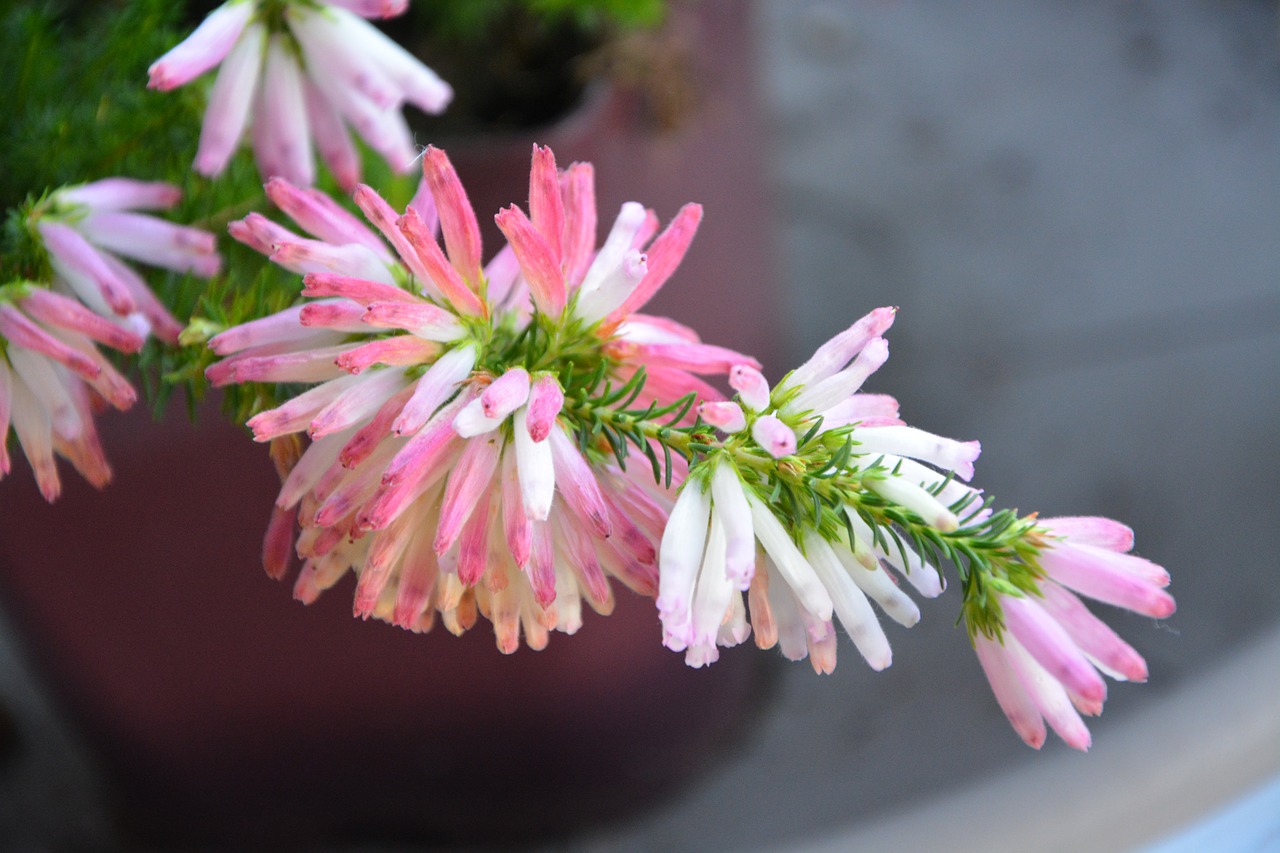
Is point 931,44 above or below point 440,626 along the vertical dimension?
above

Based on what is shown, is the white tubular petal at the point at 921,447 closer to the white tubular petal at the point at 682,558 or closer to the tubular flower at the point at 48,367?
the white tubular petal at the point at 682,558

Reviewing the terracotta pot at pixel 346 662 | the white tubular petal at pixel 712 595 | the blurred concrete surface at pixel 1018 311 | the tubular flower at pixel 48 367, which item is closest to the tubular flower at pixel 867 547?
the white tubular petal at pixel 712 595

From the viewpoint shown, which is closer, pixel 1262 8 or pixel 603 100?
pixel 603 100

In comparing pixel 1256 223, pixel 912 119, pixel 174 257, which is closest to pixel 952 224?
pixel 912 119

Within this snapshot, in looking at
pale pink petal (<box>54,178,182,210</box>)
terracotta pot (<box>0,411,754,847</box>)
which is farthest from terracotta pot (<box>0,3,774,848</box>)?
pale pink petal (<box>54,178,182,210</box>)

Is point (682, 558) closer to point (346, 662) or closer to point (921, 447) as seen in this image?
point (921, 447)

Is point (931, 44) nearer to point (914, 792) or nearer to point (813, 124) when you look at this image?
point (813, 124)
